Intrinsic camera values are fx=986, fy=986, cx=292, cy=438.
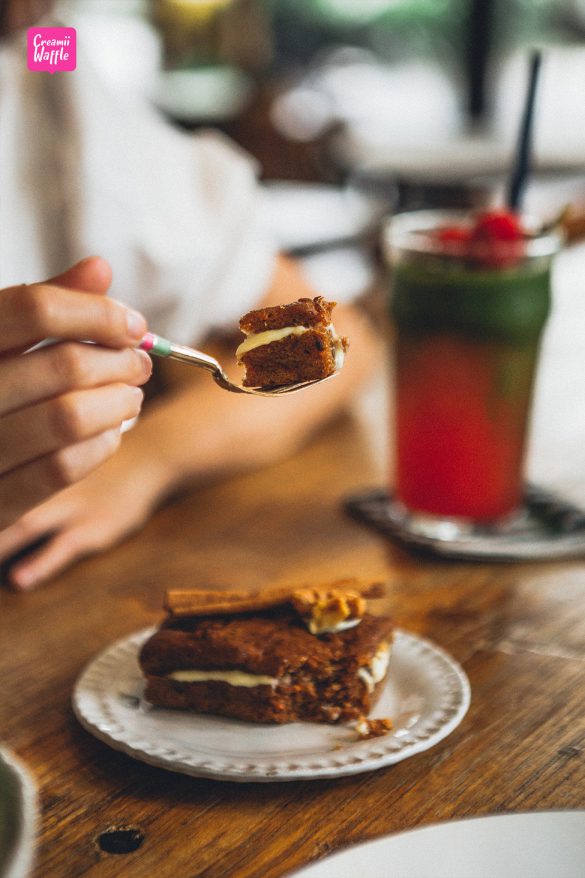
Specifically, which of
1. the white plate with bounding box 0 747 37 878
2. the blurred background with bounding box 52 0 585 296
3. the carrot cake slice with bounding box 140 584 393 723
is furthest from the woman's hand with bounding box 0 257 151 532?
the blurred background with bounding box 52 0 585 296

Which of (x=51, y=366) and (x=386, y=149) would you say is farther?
(x=386, y=149)

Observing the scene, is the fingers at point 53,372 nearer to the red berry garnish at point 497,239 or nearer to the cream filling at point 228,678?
the cream filling at point 228,678

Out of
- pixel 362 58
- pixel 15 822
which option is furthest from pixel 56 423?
pixel 362 58

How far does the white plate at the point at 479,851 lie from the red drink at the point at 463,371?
432 mm

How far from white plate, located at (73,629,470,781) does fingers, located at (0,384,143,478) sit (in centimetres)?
12

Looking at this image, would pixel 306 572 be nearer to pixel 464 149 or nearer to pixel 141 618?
pixel 141 618

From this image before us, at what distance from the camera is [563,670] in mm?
560

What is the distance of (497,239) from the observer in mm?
733

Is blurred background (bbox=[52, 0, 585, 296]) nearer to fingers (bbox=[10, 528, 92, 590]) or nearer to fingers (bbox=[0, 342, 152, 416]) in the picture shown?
fingers (bbox=[10, 528, 92, 590])

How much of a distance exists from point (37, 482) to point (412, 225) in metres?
0.39

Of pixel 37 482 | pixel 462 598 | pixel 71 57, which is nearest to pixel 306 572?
pixel 462 598

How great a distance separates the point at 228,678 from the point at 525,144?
0.47 meters

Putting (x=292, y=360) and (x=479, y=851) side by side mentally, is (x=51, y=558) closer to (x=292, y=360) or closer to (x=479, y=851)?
(x=292, y=360)
